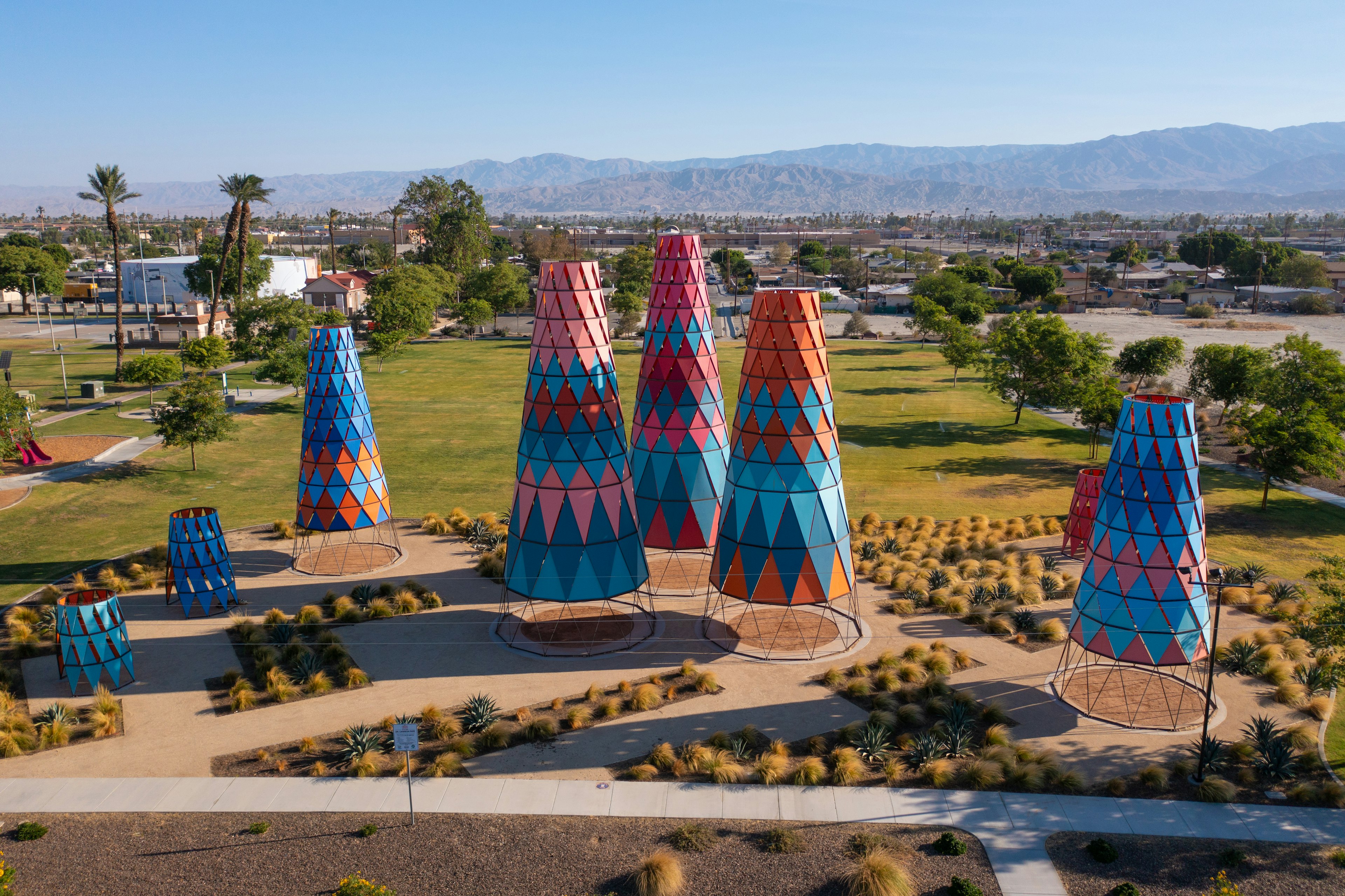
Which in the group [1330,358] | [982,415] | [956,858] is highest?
[1330,358]

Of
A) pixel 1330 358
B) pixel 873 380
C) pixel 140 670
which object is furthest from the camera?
pixel 873 380

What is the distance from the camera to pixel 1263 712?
23266 millimetres

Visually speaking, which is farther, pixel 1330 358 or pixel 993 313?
pixel 993 313

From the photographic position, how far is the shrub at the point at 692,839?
1766 cm

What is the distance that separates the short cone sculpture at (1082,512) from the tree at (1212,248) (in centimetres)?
15210

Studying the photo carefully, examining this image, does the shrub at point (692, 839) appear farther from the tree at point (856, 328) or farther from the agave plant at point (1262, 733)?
the tree at point (856, 328)

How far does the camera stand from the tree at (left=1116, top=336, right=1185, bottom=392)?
2253 inches

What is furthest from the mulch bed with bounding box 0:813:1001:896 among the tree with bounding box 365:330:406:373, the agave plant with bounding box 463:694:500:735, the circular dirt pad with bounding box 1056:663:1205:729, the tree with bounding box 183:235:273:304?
the tree with bounding box 183:235:273:304

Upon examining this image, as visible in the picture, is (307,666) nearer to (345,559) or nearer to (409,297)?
(345,559)

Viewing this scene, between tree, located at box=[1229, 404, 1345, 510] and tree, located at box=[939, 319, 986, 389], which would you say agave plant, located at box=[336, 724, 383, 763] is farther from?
tree, located at box=[939, 319, 986, 389]

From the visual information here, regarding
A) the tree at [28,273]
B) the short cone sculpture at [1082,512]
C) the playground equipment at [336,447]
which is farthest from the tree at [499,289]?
the short cone sculpture at [1082,512]

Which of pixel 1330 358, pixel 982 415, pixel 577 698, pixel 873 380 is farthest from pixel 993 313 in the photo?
pixel 577 698

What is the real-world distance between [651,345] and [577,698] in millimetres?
11786

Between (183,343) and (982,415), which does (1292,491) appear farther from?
(183,343)
